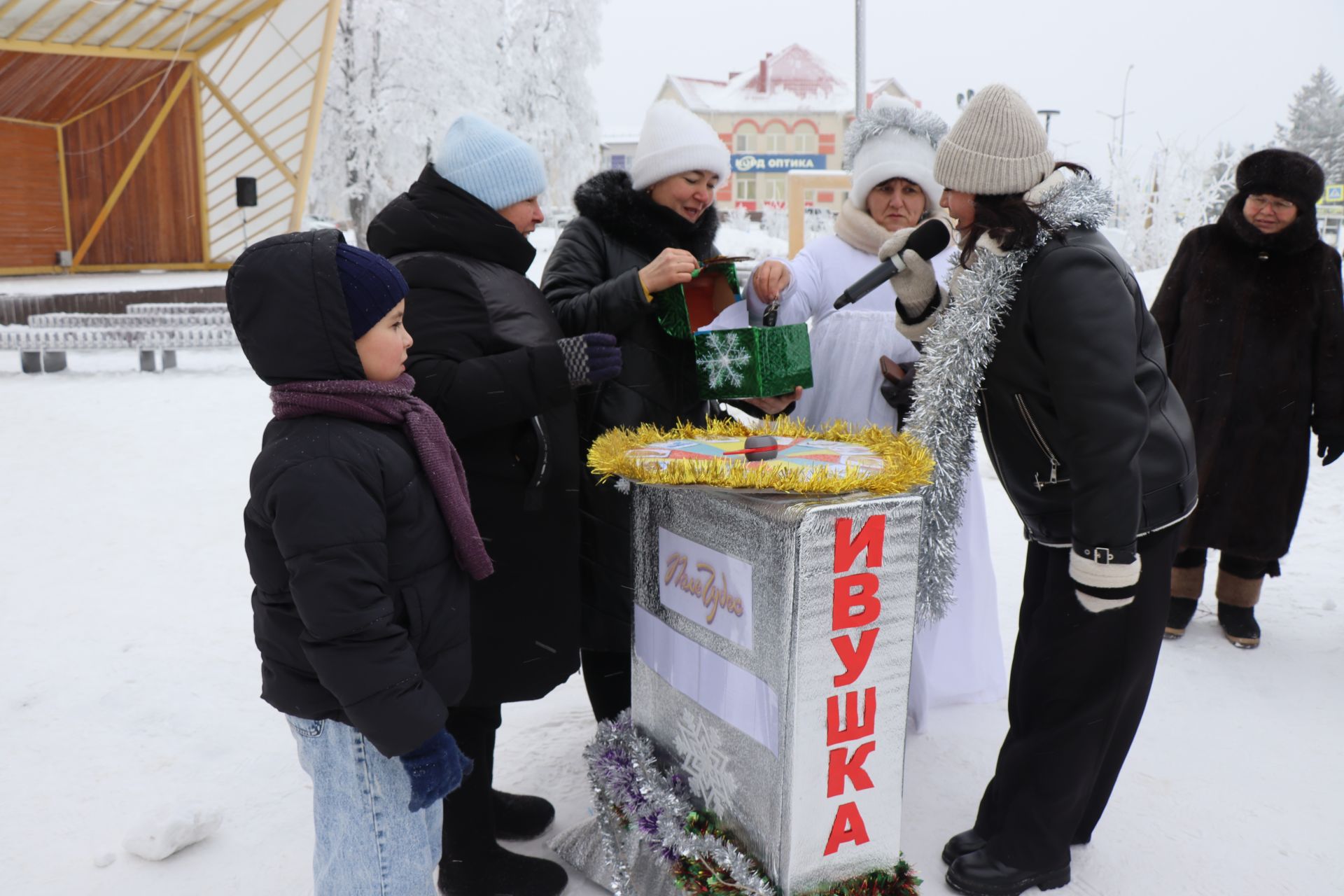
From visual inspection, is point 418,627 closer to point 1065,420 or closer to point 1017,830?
point 1065,420

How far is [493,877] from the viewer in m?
2.12

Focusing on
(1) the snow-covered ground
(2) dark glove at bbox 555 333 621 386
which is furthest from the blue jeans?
(2) dark glove at bbox 555 333 621 386

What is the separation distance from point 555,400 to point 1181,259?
9.15 feet

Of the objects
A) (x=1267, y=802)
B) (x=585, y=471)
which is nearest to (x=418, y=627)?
(x=585, y=471)

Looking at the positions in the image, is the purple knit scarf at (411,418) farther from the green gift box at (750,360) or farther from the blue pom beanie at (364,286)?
the green gift box at (750,360)

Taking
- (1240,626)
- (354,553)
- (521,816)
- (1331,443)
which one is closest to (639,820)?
(521,816)

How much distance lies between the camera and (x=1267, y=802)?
2.58 metres

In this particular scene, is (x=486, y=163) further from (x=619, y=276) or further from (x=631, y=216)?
(x=631, y=216)

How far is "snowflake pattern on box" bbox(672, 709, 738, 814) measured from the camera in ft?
6.11

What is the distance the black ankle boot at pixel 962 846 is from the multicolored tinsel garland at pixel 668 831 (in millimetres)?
287

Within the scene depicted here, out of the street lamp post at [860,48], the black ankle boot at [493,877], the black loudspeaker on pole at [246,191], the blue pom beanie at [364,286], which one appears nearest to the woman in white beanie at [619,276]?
the black ankle boot at [493,877]

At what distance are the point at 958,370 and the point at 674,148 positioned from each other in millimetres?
913

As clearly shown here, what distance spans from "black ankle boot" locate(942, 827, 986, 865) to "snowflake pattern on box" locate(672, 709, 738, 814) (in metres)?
0.71

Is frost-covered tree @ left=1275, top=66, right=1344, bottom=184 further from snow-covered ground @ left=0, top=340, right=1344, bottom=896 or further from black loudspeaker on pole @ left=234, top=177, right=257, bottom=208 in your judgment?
snow-covered ground @ left=0, top=340, right=1344, bottom=896
